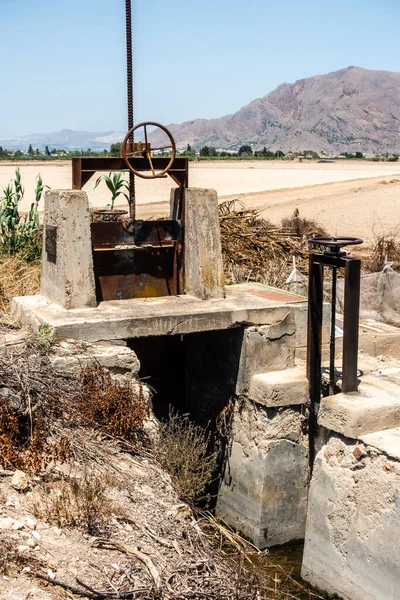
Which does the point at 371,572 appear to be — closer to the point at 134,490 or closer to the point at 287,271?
the point at 134,490

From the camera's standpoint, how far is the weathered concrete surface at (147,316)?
23.7 feet

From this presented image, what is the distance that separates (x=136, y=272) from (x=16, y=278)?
2463mm

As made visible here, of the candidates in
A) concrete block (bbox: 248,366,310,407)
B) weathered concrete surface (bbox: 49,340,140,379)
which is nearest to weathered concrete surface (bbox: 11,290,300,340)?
weathered concrete surface (bbox: 49,340,140,379)

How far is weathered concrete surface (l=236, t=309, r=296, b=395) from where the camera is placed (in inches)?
316

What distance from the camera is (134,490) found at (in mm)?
6004

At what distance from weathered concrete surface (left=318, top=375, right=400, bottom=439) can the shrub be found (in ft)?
5.12

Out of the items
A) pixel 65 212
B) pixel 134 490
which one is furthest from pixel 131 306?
pixel 134 490

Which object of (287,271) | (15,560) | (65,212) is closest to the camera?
(15,560)

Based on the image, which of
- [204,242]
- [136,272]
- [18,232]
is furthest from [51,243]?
[18,232]

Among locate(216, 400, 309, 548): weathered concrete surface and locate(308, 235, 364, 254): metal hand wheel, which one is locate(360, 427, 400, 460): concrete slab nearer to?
locate(216, 400, 309, 548): weathered concrete surface

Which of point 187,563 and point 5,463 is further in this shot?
point 5,463

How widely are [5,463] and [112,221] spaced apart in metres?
3.44

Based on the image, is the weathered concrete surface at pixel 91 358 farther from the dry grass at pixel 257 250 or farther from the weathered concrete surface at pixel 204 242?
the dry grass at pixel 257 250

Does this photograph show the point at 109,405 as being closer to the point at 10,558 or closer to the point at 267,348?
the point at 267,348
